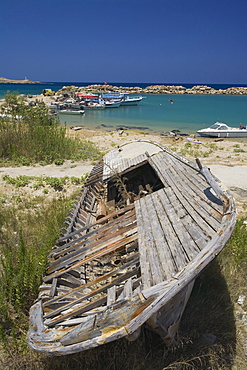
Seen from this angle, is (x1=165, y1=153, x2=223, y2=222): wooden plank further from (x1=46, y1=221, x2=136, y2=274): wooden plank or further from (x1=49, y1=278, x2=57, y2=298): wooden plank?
(x1=49, y1=278, x2=57, y2=298): wooden plank

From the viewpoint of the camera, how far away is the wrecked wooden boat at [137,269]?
2.82m

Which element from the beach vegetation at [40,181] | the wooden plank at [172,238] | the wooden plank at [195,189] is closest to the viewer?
the wooden plank at [172,238]

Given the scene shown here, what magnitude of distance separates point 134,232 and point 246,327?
7.66 ft

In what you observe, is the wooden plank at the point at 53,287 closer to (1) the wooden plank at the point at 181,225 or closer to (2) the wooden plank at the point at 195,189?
(1) the wooden plank at the point at 181,225

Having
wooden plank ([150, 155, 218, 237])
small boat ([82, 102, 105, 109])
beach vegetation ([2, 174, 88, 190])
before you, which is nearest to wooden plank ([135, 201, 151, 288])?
wooden plank ([150, 155, 218, 237])

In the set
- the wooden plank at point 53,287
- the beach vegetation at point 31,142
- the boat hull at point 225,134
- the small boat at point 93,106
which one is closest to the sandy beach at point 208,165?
the beach vegetation at point 31,142

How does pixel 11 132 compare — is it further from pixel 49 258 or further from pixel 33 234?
pixel 49 258

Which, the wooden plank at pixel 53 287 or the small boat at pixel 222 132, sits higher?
the small boat at pixel 222 132

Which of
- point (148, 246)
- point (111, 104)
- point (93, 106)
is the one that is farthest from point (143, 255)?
point (111, 104)

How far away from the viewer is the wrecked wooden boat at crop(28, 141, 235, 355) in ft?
9.26

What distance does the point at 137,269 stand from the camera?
148 inches

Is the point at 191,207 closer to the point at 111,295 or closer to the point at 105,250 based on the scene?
the point at 105,250

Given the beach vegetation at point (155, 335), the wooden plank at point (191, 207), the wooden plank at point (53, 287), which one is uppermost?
the wooden plank at point (191, 207)

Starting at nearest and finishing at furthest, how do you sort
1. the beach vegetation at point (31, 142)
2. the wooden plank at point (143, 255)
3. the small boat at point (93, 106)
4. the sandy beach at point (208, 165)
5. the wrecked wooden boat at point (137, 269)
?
1. the wrecked wooden boat at point (137, 269)
2. the wooden plank at point (143, 255)
3. the sandy beach at point (208, 165)
4. the beach vegetation at point (31, 142)
5. the small boat at point (93, 106)
